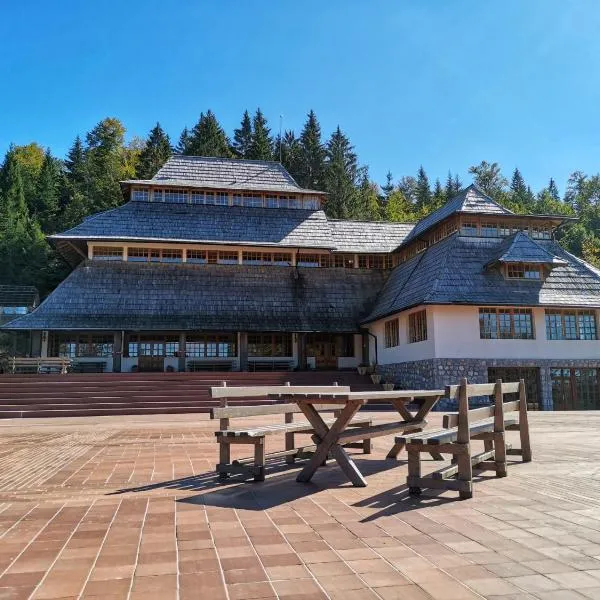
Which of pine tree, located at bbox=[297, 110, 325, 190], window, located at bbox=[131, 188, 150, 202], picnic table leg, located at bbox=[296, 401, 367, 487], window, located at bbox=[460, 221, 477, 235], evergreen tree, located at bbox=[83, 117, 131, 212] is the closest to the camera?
picnic table leg, located at bbox=[296, 401, 367, 487]

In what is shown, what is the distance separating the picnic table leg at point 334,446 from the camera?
228 inches

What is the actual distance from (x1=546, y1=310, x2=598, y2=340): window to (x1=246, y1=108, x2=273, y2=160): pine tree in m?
36.8

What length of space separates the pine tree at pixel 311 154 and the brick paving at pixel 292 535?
51.6 m

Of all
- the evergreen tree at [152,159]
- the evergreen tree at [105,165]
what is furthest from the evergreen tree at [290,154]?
the evergreen tree at [105,165]

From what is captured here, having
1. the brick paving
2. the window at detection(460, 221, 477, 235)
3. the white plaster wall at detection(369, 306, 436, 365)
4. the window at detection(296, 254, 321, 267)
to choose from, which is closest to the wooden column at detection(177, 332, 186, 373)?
the window at detection(296, 254, 321, 267)

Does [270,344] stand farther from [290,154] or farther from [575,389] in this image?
[290,154]

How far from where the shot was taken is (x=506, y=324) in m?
21.7

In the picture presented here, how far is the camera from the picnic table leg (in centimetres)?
579

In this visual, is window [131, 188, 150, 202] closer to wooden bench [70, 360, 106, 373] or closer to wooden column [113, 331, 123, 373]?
wooden column [113, 331, 123, 373]

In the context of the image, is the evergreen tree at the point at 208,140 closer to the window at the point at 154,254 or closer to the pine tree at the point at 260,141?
the pine tree at the point at 260,141

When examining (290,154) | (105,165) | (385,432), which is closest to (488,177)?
(290,154)

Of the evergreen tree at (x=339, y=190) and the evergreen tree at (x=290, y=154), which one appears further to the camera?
the evergreen tree at (x=290, y=154)

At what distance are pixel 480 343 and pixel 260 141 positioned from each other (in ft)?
128

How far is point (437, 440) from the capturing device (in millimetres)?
5176
